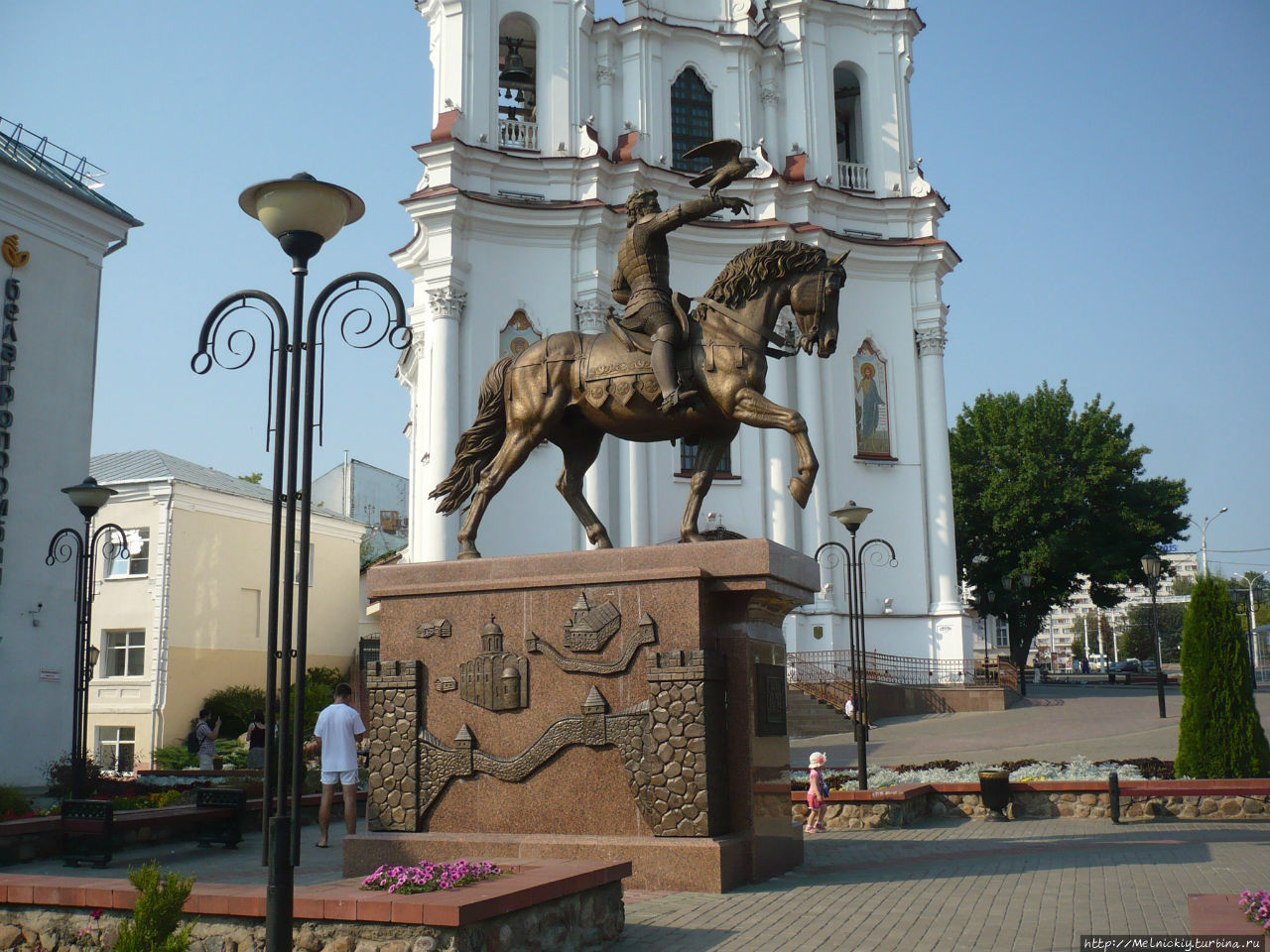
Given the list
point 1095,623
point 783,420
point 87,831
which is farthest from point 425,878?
point 1095,623

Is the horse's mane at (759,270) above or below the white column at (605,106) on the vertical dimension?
below

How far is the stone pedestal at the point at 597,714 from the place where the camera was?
9555 mm

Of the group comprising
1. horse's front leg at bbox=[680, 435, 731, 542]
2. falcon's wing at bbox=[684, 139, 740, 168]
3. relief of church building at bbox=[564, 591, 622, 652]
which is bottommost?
relief of church building at bbox=[564, 591, 622, 652]

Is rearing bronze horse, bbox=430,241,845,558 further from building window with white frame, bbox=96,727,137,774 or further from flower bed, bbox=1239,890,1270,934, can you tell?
building window with white frame, bbox=96,727,137,774

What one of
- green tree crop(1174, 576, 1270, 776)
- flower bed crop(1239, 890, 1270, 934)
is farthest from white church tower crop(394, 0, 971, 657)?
flower bed crop(1239, 890, 1270, 934)

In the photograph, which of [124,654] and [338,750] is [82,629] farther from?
[124,654]

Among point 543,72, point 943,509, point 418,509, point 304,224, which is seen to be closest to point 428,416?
point 418,509

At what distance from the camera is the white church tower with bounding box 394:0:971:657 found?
113 ft

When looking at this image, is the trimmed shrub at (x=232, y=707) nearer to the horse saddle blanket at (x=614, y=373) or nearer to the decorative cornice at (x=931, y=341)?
the decorative cornice at (x=931, y=341)

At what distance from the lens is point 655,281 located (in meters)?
11.2

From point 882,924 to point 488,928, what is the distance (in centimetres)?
289

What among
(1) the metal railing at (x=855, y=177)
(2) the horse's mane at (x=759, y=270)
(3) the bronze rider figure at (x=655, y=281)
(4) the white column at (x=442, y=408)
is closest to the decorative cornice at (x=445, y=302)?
(4) the white column at (x=442, y=408)

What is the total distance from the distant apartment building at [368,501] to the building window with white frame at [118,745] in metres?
20.1

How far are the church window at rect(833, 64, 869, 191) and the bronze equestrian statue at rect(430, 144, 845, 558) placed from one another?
2956cm
